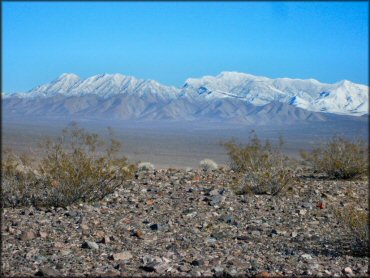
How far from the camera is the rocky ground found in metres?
6.68

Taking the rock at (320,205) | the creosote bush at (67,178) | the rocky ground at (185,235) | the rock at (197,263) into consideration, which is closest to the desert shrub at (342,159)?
the rocky ground at (185,235)

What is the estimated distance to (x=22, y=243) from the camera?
7.65 m

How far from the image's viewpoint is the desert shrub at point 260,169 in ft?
37.6

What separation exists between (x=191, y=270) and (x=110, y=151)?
560 cm

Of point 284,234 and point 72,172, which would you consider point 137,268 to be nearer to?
point 284,234

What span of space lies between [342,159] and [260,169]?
101 inches

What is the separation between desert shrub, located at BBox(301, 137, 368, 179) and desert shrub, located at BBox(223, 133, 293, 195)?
1007mm

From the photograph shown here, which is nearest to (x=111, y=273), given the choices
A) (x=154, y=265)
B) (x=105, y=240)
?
(x=154, y=265)

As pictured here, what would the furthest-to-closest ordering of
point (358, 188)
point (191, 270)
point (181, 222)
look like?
point (358, 188) < point (181, 222) < point (191, 270)

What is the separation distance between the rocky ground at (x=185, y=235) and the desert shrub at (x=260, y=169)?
11.3 inches

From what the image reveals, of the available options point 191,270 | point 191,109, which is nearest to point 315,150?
point 191,270

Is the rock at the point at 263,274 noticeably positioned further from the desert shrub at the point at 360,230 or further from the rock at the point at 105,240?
the rock at the point at 105,240

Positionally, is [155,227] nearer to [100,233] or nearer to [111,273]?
[100,233]

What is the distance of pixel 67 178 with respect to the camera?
10.2 m
